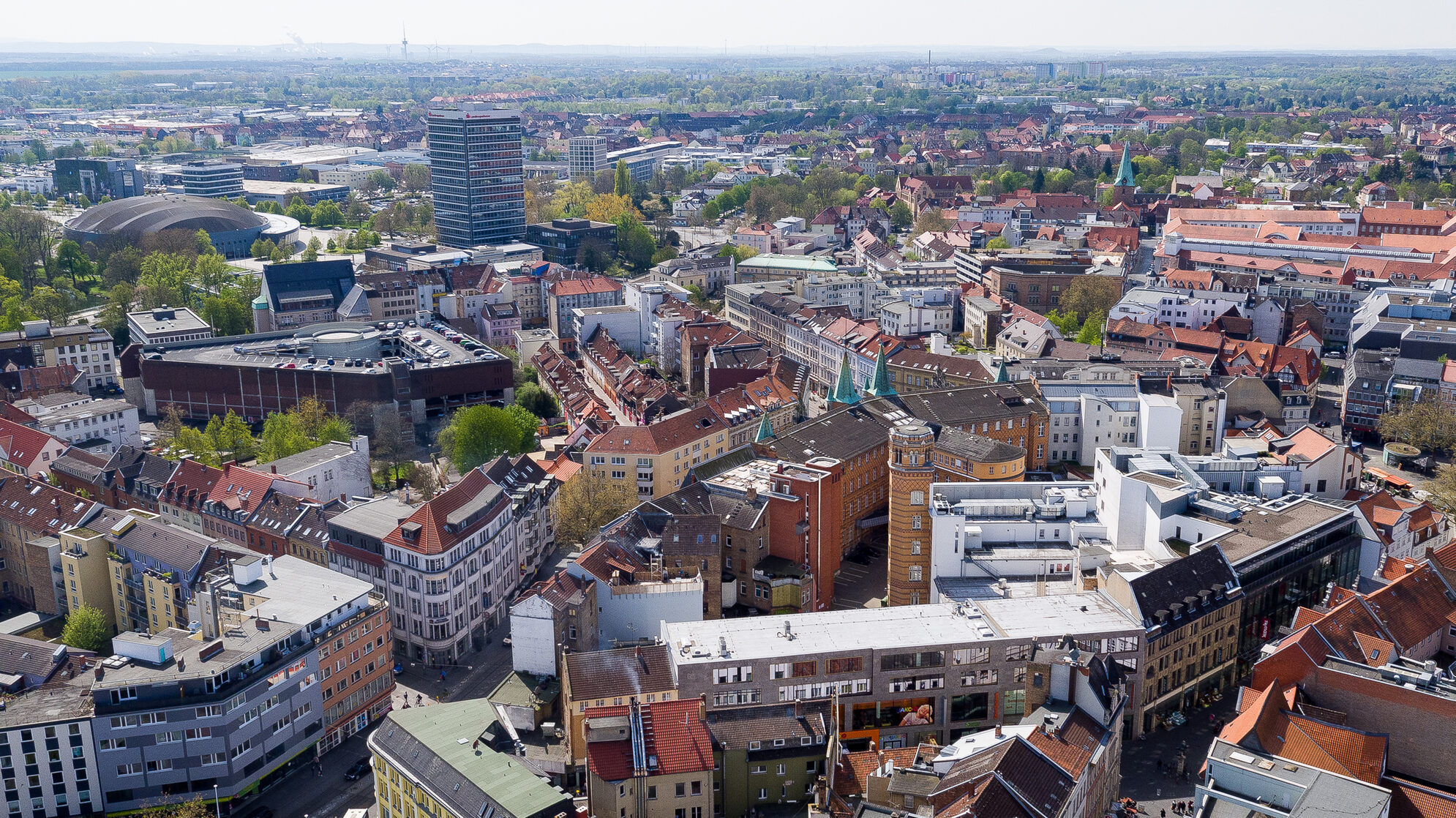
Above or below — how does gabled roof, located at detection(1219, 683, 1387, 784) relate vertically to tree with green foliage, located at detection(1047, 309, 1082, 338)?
below

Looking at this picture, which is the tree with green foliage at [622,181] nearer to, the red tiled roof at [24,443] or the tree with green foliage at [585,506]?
the red tiled roof at [24,443]

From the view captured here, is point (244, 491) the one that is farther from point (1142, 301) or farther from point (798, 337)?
point (1142, 301)

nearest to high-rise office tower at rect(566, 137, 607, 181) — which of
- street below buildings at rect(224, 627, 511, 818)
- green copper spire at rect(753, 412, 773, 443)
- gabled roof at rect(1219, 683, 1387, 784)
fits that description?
green copper spire at rect(753, 412, 773, 443)

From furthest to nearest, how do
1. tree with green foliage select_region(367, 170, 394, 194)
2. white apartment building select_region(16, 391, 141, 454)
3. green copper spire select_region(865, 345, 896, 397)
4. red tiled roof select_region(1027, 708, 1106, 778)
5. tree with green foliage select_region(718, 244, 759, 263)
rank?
1. tree with green foliage select_region(367, 170, 394, 194)
2. tree with green foliage select_region(718, 244, 759, 263)
3. green copper spire select_region(865, 345, 896, 397)
4. white apartment building select_region(16, 391, 141, 454)
5. red tiled roof select_region(1027, 708, 1106, 778)

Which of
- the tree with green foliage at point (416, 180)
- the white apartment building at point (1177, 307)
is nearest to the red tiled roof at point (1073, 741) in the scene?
the white apartment building at point (1177, 307)

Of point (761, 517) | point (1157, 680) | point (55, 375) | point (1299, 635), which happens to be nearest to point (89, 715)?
point (761, 517)

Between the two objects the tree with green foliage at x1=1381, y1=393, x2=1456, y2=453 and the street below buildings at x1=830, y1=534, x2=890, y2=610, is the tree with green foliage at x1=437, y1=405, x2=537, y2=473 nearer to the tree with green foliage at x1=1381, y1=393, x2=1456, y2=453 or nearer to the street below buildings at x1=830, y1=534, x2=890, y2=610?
the street below buildings at x1=830, y1=534, x2=890, y2=610

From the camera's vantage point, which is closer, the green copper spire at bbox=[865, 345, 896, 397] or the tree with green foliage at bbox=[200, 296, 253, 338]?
the green copper spire at bbox=[865, 345, 896, 397]

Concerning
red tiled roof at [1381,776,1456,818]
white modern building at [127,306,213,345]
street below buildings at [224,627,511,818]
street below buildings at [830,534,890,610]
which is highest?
white modern building at [127,306,213,345]

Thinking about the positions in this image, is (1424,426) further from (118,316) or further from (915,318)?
(118,316)
